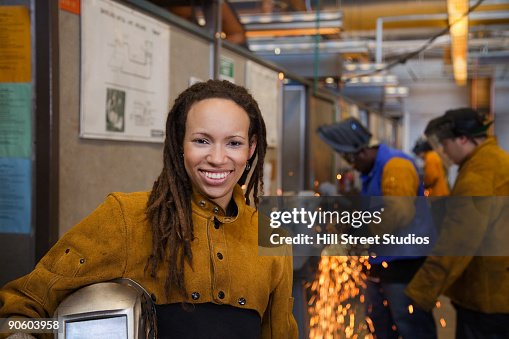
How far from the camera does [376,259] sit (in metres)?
1.13

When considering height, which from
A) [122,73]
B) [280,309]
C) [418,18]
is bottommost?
[280,309]

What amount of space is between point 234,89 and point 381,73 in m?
2.21

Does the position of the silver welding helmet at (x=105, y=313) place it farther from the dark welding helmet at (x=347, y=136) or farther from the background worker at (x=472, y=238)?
the dark welding helmet at (x=347, y=136)

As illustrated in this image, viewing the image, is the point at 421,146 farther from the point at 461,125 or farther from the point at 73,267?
the point at 73,267

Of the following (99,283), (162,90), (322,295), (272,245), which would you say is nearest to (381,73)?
(162,90)

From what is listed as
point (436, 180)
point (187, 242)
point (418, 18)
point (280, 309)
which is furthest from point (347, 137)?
point (187, 242)

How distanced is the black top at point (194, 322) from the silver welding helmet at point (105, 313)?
61 millimetres

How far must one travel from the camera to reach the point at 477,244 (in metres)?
1.18

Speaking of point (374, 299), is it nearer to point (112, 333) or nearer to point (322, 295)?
point (322, 295)

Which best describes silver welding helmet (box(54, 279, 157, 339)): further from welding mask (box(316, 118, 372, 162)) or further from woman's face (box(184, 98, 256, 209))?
welding mask (box(316, 118, 372, 162))

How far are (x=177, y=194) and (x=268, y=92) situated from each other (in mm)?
1253

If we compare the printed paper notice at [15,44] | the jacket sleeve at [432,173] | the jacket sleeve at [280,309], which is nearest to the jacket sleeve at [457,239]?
the jacket sleeve at [432,173]

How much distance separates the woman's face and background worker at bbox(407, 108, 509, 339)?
16.8 inches

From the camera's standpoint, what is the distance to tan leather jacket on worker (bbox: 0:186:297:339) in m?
0.86
